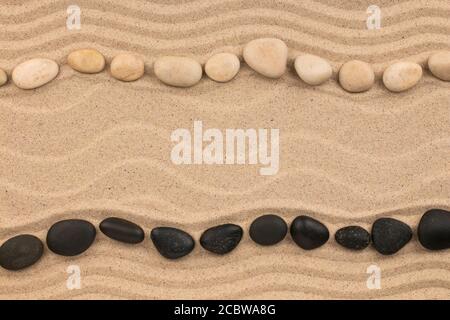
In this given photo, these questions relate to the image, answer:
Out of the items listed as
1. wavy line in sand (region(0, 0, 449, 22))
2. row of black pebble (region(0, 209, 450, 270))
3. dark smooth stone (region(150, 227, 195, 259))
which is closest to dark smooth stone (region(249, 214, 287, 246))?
row of black pebble (region(0, 209, 450, 270))

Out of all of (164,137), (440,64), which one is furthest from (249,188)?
(440,64)

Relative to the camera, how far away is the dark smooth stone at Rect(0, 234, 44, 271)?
805 mm

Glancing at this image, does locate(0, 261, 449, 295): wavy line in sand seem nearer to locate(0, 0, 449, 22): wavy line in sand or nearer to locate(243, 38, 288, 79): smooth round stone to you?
locate(243, 38, 288, 79): smooth round stone

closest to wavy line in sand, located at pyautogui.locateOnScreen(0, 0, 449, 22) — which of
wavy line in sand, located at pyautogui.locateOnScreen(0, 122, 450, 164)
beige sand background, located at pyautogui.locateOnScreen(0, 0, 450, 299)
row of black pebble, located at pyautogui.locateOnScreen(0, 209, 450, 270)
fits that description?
beige sand background, located at pyautogui.locateOnScreen(0, 0, 450, 299)

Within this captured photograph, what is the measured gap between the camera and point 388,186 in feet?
2.74

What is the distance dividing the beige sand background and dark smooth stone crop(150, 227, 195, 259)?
0.9 inches

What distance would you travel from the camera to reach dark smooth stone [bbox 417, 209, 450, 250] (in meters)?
0.81

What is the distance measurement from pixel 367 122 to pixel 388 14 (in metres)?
0.20

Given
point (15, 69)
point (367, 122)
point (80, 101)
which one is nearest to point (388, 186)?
point (367, 122)
